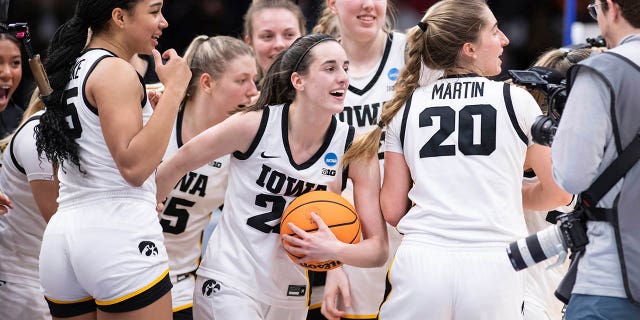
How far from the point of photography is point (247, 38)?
682 centimetres

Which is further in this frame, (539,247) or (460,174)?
(460,174)

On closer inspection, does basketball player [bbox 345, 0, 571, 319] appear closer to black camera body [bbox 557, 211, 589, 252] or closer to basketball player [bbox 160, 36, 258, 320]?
black camera body [bbox 557, 211, 589, 252]

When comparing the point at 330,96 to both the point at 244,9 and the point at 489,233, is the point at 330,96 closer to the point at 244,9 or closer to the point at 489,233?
the point at 489,233

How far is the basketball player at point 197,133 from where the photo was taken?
18.6 feet

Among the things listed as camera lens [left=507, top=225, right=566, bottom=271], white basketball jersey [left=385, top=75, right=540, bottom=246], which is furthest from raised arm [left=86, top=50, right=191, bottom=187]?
camera lens [left=507, top=225, right=566, bottom=271]

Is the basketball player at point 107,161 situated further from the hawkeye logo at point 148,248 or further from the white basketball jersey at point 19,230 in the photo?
the white basketball jersey at point 19,230

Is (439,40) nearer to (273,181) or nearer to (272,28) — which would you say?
(273,181)

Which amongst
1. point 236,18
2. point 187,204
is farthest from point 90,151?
point 236,18

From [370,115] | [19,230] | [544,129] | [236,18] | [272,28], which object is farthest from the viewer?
[236,18]

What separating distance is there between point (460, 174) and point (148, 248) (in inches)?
58.7

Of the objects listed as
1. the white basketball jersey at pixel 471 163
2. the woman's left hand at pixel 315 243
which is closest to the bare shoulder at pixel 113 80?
the woman's left hand at pixel 315 243

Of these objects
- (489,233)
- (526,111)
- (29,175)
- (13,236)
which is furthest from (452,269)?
(13,236)

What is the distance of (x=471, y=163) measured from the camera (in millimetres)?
4191

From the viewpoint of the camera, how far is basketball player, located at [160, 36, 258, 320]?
18.6 feet
